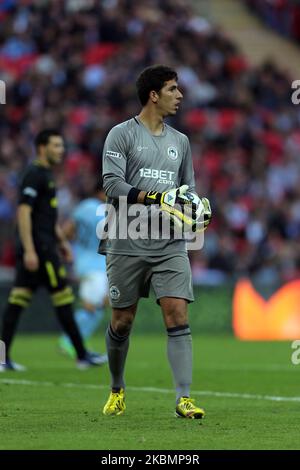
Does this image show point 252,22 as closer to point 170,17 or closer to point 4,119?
point 170,17

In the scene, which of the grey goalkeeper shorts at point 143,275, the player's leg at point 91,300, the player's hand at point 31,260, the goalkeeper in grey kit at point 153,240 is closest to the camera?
the goalkeeper in grey kit at point 153,240

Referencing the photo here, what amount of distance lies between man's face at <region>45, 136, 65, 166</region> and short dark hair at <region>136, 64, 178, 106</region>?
4.05 meters

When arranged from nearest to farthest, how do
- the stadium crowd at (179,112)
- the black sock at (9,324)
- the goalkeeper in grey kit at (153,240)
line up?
1. the goalkeeper in grey kit at (153,240)
2. the black sock at (9,324)
3. the stadium crowd at (179,112)

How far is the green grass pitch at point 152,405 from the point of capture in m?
6.82

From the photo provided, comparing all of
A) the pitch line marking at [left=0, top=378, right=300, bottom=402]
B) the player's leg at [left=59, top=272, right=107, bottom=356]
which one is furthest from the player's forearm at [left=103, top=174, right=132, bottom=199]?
the player's leg at [left=59, top=272, right=107, bottom=356]

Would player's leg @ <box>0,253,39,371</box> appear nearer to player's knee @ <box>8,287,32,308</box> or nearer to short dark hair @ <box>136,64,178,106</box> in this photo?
player's knee @ <box>8,287,32,308</box>

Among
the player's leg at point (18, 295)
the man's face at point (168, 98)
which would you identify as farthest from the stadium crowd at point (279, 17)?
the man's face at point (168, 98)

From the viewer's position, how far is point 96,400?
9391mm

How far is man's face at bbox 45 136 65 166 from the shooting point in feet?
Answer: 40.2

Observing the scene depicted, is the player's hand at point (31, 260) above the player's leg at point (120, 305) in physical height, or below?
above

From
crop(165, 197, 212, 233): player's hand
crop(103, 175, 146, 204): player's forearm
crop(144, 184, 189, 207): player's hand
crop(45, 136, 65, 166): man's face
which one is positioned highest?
crop(45, 136, 65, 166): man's face

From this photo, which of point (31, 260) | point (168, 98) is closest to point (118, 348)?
point (168, 98)

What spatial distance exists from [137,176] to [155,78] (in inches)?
27.4

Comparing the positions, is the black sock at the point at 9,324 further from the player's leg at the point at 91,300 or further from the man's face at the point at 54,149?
the player's leg at the point at 91,300
